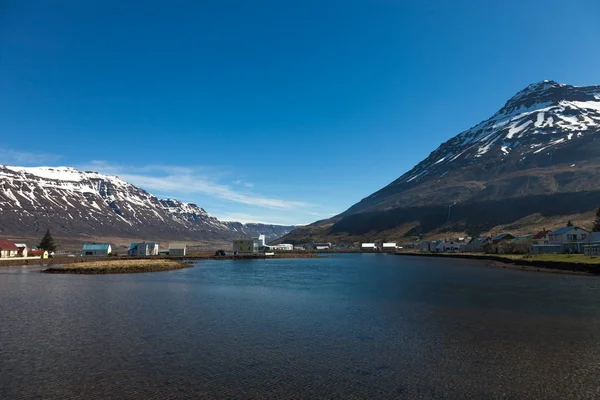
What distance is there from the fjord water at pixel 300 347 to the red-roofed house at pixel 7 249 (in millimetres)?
87011

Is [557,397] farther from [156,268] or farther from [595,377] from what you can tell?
[156,268]

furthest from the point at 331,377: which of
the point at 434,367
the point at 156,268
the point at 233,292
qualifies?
the point at 156,268

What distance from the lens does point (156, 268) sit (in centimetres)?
8100

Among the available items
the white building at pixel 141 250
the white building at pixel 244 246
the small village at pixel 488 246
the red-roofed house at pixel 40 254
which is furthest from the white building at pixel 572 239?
the red-roofed house at pixel 40 254

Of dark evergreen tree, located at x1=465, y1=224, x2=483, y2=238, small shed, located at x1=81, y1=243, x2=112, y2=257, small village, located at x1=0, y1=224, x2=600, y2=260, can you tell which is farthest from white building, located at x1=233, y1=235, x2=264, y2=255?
dark evergreen tree, located at x1=465, y1=224, x2=483, y2=238

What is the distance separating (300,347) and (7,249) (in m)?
120

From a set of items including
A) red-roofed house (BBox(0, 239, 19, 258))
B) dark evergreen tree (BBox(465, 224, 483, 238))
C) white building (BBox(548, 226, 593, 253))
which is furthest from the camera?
dark evergreen tree (BBox(465, 224, 483, 238))

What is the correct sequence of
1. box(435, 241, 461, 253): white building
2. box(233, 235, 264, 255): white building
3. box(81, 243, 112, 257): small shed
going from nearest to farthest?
1. box(81, 243, 112, 257): small shed
2. box(233, 235, 264, 255): white building
3. box(435, 241, 461, 253): white building

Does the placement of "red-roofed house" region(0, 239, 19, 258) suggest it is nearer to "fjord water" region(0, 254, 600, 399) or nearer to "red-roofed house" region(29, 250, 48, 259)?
"red-roofed house" region(29, 250, 48, 259)

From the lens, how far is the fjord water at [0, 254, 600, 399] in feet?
47.8

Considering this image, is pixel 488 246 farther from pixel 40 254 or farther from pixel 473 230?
pixel 40 254

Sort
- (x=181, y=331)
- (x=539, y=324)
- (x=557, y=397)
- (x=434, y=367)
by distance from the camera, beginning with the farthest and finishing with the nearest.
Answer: (x=539, y=324)
(x=181, y=331)
(x=434, y=367)
(x=557, y=397)

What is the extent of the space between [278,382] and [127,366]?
713cm

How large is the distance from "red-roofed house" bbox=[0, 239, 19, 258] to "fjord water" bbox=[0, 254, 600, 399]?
87.0 m
